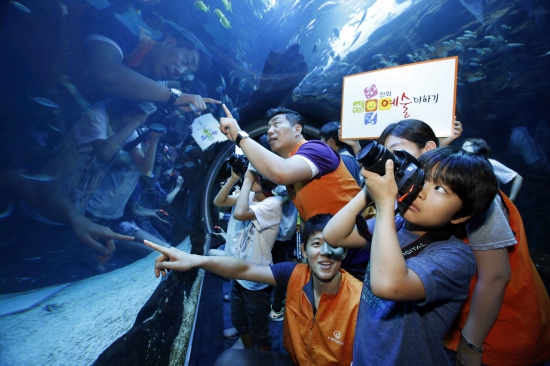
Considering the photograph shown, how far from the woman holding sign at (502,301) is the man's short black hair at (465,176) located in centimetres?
21

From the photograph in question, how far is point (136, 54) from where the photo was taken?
4.68 ft

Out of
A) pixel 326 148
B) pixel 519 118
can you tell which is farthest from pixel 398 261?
pixel 519 118

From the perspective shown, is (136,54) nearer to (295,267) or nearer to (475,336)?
(295,267)

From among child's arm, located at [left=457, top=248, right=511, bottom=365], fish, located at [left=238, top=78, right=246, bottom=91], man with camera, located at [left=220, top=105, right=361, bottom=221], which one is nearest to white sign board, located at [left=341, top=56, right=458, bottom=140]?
man with camera, located at [left=220, top=105, right=361, bottom=221]

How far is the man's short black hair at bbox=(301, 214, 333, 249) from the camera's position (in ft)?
4.74

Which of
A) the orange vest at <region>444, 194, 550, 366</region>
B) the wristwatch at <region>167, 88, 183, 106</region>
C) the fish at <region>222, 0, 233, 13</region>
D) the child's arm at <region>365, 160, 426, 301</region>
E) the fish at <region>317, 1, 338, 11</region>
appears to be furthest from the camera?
→ the fish at <region>317, 1, 338, 11</region>

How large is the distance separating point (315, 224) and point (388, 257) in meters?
0.84

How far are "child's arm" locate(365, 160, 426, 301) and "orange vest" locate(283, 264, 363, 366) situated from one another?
723mm

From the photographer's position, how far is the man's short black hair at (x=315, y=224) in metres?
1.44

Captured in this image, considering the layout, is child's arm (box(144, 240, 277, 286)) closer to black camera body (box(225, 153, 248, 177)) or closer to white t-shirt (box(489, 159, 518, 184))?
black camera body (box(225, 153, 248, 177))

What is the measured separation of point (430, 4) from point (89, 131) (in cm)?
504

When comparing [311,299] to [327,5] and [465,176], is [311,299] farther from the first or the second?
[327,5]

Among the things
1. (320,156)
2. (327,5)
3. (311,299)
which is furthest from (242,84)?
(311,299)

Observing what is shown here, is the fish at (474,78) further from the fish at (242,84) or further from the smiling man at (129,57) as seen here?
the smiling man at (129,57)
